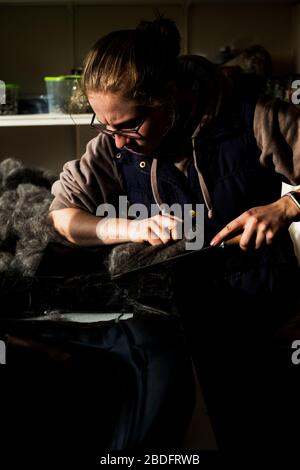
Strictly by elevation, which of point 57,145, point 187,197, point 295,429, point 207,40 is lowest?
point 295,429

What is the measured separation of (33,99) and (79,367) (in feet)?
3.49

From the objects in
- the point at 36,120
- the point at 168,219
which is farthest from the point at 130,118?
the point at 36,120

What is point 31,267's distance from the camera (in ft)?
2.64

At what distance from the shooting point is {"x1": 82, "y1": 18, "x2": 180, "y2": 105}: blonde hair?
68cm

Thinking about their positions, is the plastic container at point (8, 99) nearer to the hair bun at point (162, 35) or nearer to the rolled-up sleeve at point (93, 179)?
the rolled-up sleeve at point (93, 179)

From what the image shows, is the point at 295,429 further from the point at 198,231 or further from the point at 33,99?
the point at 33,99

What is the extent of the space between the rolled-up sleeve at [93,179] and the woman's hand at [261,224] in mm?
180

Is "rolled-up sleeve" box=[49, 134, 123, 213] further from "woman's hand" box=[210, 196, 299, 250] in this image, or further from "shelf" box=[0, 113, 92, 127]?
"shelf" box=[0, 113, 92, 127]

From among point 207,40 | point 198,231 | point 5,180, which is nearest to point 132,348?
point 198,231

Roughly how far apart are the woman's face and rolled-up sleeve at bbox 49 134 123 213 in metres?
0.08

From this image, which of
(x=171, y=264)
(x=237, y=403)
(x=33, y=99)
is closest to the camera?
(x=237, y=403)

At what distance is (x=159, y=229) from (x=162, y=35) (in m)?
0.23

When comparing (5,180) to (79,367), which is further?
(5,180)

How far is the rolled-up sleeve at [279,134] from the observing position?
0.75m
